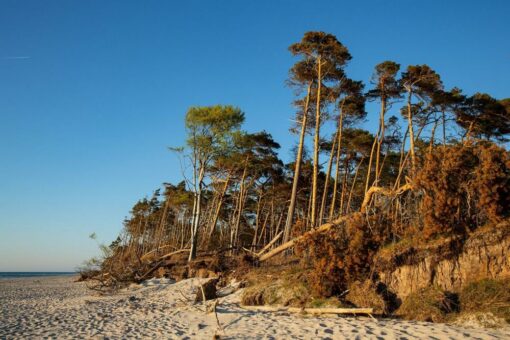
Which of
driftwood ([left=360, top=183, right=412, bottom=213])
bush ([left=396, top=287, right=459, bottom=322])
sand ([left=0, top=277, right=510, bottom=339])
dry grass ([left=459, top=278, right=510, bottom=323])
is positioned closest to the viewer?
sand ([left=0, top=277, right=510, bottom=339])

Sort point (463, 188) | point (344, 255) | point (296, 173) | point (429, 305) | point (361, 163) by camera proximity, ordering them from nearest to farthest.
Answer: point (429, 305), point (463, 188), point (344, 255), point (296, 173), point (361, 163)

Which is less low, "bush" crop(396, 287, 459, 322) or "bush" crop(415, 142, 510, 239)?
"bush" crop(415, 142, 510, 239)

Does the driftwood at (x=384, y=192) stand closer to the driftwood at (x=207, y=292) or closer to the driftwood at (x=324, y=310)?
the driftwood at (x=324, y=310)

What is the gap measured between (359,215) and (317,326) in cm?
423

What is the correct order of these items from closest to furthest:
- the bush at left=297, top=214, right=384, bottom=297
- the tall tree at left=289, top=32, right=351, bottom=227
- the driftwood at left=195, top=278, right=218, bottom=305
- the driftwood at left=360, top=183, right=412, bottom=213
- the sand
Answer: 1. the sand
2. the bush at left=297, top=214, right=384, bottom=297
3. the driftwood at left=360, top=183, right=412, bottom=213
4. the driftwood at left=195, top=278, right=218, bottom=305
5. the tall tree at left=289, top=32, right=351, bottom=227

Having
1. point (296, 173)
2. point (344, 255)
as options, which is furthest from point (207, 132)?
point (344, 255)

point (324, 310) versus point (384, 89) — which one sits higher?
point (384, 89)

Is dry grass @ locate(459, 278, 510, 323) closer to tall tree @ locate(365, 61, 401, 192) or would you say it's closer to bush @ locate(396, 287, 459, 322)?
bush @ locate(396, 287, 459, 322)

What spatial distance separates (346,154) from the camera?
25.3m

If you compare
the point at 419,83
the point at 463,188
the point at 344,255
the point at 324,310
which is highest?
the point at 419,83

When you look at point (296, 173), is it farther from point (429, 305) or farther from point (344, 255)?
point (429, 305)

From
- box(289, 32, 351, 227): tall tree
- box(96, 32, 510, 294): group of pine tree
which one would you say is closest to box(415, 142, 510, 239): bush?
box(96, 32, 510, 294): group of pine tree

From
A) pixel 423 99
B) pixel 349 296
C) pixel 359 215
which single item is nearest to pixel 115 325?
pixel 349 296

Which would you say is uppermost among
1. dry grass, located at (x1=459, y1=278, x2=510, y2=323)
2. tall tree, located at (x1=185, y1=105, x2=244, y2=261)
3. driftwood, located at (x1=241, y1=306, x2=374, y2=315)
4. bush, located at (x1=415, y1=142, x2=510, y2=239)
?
tall tree, located at (x1=185, y1=105, x2=244, y2=261)
